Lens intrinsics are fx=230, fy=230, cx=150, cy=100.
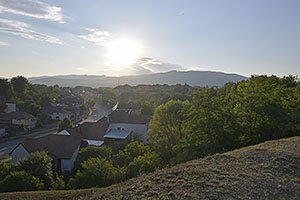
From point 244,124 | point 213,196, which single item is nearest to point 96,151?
point 244,124

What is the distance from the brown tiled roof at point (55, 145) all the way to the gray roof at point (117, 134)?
252 inches

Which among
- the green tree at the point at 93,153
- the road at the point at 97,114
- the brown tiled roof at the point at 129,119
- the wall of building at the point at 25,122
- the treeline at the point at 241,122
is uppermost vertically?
the treeline at the point at 241,122

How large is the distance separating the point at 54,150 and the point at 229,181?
19155 millimetres

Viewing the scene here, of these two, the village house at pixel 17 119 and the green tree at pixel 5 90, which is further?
the green tree at pixel 5 90

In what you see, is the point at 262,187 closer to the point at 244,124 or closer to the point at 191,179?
the point at 191,179

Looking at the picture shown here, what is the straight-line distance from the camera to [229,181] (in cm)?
593

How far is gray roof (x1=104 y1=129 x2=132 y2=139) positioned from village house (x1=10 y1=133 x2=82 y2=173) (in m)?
7.07

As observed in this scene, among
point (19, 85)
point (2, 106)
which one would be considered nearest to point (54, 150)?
point (2, 106)

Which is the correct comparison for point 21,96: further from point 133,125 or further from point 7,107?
point 133,125

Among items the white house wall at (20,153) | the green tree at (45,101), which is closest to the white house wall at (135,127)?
the white house wall at (20,153)

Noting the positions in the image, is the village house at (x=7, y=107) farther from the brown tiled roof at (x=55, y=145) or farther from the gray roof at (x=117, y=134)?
the brown tiled roof at (x=55, y=145)

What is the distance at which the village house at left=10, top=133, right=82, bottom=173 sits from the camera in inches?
803

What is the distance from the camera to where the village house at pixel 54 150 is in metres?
20.4

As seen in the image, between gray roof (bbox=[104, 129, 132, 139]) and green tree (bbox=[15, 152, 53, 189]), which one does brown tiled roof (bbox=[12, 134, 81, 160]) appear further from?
gray roof (bbox=[104, 129, 132, 139])
